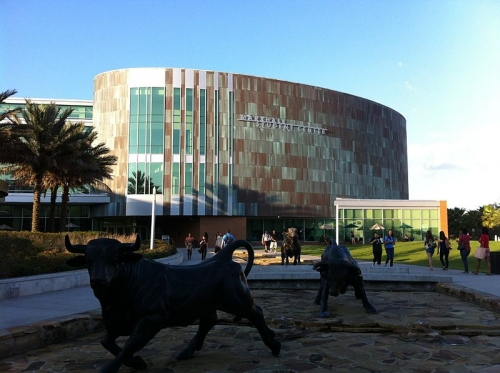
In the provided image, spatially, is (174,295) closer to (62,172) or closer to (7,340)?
(7,340)

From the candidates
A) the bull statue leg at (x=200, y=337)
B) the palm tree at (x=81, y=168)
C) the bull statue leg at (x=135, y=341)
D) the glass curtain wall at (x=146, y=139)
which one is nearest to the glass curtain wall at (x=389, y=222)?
the glass curtain wall at (x=146, y=139)

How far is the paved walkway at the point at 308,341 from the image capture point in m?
5.39

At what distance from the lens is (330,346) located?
248 inches

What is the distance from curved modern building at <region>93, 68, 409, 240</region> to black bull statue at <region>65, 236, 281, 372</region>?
144ft

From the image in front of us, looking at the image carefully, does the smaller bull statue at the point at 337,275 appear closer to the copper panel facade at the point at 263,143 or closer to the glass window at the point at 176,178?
the copper panel facade at the point at 263,143

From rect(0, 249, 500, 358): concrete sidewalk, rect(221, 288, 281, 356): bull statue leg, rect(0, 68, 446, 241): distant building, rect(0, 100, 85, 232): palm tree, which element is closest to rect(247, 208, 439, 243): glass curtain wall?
rect(0, 68, 446, 241): distant building

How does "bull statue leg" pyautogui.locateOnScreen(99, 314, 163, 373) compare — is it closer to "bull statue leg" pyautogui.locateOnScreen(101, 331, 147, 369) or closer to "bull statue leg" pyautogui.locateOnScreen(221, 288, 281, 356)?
"bull statue leg" pyautogui.locateOnScreen(101, 331, 147, 369)

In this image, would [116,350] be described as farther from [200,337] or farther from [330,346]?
[330,346]

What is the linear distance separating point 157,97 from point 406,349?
47.0m

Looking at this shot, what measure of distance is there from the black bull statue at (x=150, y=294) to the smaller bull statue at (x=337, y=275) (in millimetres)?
2548

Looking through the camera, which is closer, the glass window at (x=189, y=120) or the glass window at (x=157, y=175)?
the glass window at (x=157, y=175)

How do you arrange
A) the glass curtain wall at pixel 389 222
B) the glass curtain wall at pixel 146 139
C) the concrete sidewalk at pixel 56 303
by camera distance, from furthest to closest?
the glass curtain wall at pixel 389 222 → the glass curtain wall at pixel 146 139 → the concrete sidewalk at pixel 56 303

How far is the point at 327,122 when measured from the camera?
187 feet

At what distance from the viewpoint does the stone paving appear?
210 inches
